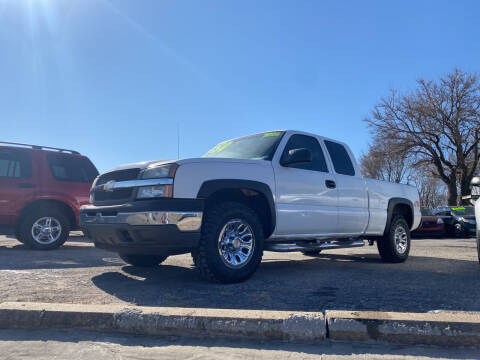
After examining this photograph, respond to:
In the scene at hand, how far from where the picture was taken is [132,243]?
4.12 metres

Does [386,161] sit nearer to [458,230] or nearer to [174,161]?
[458,230]

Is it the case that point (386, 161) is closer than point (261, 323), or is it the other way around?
point (261, 323)

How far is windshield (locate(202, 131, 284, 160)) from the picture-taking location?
5.13 metres

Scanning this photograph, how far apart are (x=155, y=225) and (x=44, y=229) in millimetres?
4422

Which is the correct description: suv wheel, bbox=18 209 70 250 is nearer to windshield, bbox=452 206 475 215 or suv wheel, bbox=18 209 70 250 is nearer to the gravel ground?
the gravel ground

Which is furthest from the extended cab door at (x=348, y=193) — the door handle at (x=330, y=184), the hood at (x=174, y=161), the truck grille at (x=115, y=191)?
the truck grille at (x=115, y=191)

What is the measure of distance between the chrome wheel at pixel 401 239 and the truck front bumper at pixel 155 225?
4194mm

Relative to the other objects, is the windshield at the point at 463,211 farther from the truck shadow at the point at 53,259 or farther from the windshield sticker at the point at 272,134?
the truck shadow at the point at 53,259

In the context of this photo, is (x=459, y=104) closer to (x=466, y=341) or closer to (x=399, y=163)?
(x=399, y=163)

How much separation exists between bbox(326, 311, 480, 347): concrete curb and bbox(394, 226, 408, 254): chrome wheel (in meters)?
4.24

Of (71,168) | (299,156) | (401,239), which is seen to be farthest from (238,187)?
(71,168)

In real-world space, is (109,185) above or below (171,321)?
above

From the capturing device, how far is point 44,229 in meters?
7.36

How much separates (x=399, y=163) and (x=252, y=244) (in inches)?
1237
